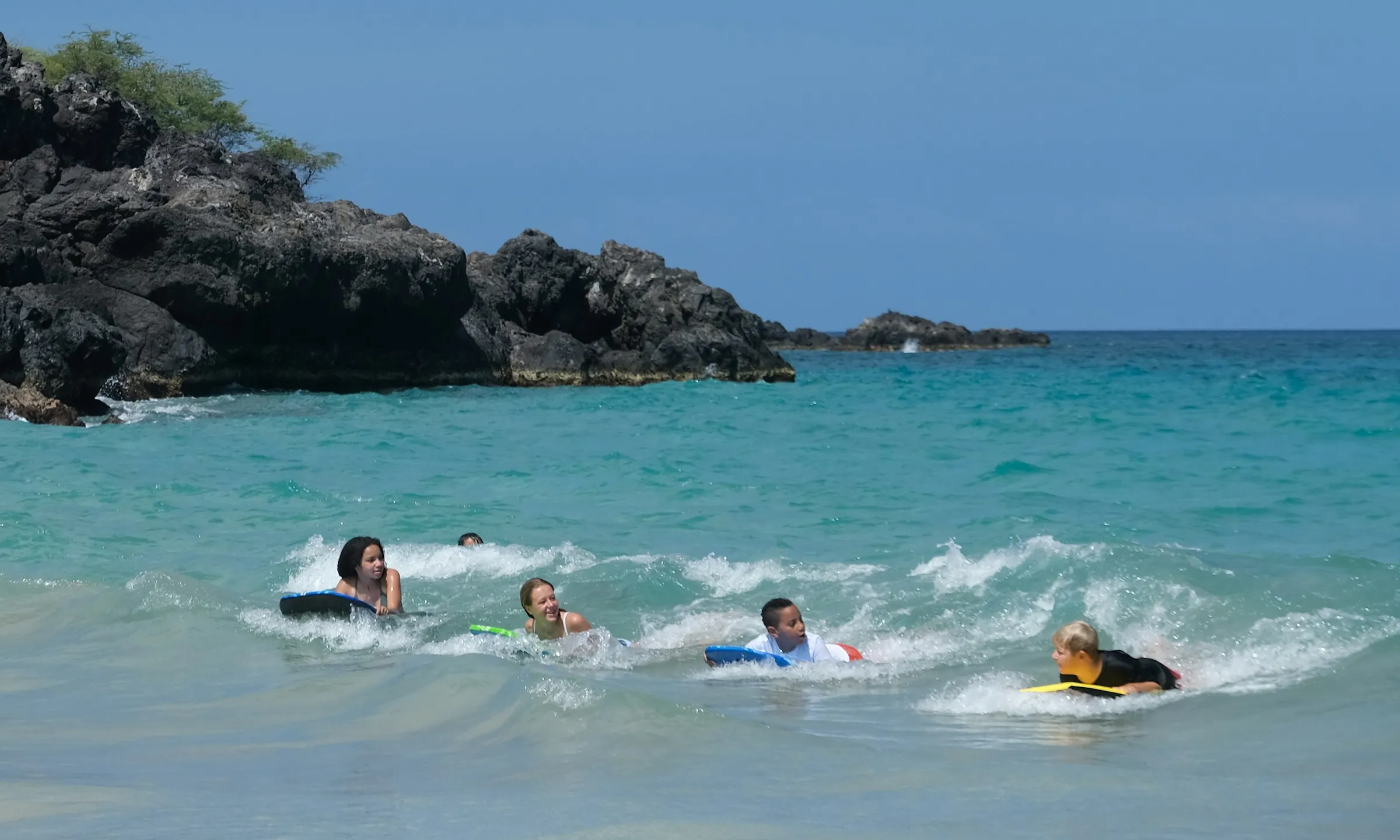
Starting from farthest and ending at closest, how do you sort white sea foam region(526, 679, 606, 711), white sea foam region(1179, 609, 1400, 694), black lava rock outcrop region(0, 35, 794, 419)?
black lava rock outcrop region(0, 35, 794, 419), white sea foam region(1179, 609, 1400, 694), white sea foam region(526, 679, 606, 711)

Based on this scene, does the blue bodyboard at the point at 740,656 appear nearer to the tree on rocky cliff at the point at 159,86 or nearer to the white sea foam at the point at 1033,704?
the white sea foam at the point at 1033,704

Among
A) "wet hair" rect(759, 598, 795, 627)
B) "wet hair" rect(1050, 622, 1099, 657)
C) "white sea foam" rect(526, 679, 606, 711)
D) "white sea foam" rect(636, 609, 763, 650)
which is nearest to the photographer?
"white sea foam" rect(526, 679, 606, 711)

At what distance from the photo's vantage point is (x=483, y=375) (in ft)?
133

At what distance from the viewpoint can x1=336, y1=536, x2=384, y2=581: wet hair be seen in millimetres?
9883

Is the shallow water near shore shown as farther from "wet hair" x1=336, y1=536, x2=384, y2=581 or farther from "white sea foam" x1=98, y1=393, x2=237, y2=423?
"white sea foam" x1=98, y1=393, x2=237, y2=423

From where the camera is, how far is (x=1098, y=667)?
723 cm

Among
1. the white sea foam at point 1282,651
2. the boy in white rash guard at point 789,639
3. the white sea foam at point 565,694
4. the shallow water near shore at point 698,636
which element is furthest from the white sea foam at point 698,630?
the white sea foam at point 1282,651

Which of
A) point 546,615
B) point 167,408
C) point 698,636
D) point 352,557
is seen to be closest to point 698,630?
point 698,636

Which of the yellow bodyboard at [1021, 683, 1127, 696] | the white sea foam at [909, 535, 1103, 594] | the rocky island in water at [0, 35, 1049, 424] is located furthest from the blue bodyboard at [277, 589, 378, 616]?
the rocky island in water at [0, 35, 1049, 424]

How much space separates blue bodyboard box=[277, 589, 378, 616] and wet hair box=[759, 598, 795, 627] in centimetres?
283

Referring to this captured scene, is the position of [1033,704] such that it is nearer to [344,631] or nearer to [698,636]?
[698,636]

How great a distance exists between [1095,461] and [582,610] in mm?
10270

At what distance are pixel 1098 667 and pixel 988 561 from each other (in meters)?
3.83

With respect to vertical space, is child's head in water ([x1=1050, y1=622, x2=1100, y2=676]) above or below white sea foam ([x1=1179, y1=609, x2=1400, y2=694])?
above
